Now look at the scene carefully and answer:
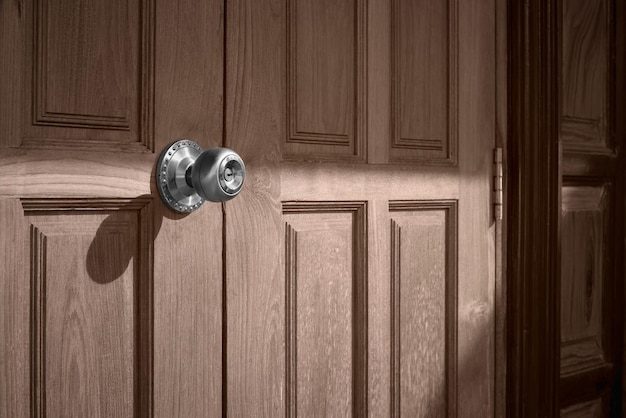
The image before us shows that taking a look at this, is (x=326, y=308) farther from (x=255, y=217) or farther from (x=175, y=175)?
(x=175, y=175)

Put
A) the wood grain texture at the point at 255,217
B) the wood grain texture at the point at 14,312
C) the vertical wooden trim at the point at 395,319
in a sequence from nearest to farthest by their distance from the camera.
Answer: the wood grain texture at the point at 14,312, the wood grain texture at the point at 255,217, the vertical wooden trim at the point at 395,319

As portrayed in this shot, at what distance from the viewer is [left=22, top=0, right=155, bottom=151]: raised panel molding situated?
2.03 feet

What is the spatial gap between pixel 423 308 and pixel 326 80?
15.0 inches

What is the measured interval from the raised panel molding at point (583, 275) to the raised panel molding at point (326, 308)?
19.4 inches

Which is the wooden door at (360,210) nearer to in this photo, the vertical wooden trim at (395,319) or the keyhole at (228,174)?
the vertical wooden trim at (395,319)

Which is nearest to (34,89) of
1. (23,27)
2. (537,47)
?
(23,27)

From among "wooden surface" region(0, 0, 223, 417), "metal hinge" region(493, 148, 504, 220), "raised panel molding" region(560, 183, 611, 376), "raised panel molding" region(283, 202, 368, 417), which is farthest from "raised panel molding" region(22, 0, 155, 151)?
"raised panel molding" region(560, 183, 611, 376)

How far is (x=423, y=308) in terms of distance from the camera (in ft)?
3.10

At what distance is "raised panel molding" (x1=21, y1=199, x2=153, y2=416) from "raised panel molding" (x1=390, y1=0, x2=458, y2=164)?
42 centimetres

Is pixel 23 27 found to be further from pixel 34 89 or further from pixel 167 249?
pixel 167 249

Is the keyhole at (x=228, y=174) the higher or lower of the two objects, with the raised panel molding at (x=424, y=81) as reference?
lower

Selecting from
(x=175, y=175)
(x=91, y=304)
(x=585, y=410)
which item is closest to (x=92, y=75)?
(x=175, y=175)

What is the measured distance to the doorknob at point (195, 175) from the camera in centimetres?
64

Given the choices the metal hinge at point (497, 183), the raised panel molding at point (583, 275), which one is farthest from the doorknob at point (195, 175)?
the raised panel molding at point (583, 275)
